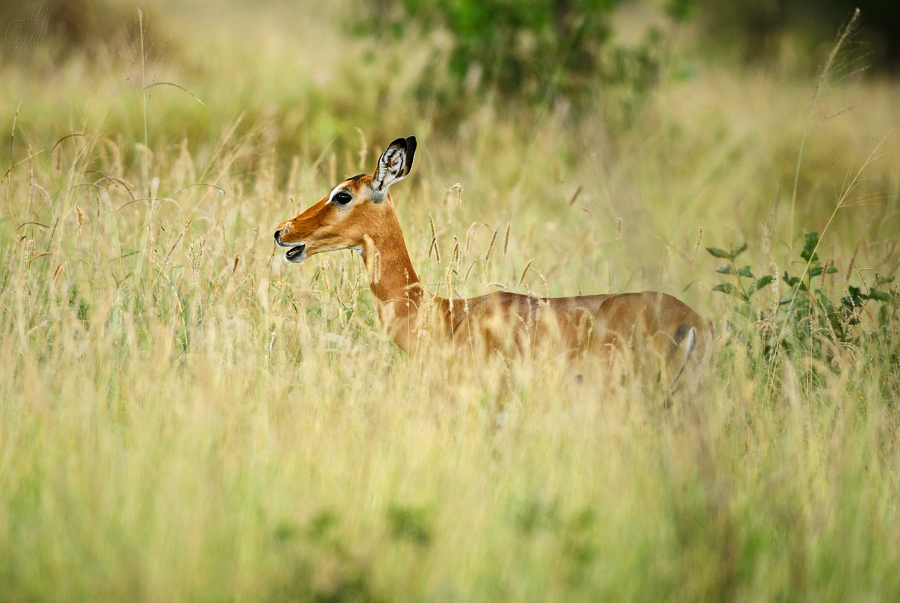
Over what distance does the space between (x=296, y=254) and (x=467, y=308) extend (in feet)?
2.93

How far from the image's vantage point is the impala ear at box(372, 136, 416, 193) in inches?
155

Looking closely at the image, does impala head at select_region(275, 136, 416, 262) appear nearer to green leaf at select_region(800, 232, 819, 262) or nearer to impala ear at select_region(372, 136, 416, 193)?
impala ear at select_region(372, 136, 416, 193)

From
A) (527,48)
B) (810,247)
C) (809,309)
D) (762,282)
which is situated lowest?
(809,309)

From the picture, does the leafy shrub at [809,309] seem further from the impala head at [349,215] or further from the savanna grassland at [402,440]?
A: the impala head at [349,215]

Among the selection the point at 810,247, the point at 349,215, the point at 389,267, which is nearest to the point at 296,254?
the point at 349,215

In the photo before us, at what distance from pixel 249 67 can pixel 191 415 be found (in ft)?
26.1

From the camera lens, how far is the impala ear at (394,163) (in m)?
3.95

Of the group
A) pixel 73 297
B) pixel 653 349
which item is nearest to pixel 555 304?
pixel 653 349

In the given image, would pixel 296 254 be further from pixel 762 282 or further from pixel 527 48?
pixel 527 48

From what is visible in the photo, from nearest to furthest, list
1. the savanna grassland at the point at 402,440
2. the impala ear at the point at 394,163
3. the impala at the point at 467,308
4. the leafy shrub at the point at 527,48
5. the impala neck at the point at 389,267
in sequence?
1. the savanna grassland at the point at 402,440
2. the impala at the point at 467,308
3. the impala ear at the point at 394,163
4. the impala neck at the point at 389,267
5. the leafy shrub at the point at 527,48

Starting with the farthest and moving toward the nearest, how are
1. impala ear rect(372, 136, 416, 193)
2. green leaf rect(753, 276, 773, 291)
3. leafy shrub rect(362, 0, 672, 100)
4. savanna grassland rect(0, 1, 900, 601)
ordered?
leafy shrub rect(362, 0, 672, 100) < green leaf rect(753, 276, 773, 291) < impala ear rect(372, 136, 416, 193) < savanna grassland rect(0, 1, 900, 601)

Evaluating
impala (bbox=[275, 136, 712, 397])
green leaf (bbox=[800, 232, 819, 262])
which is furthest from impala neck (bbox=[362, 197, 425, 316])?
green leaf (bbox=[800, 232, 819, 262])

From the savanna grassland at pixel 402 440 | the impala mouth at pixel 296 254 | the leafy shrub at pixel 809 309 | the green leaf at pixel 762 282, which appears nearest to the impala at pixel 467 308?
the impala mouth at pixel 296 254

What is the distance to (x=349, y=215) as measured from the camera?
13.3 ft
